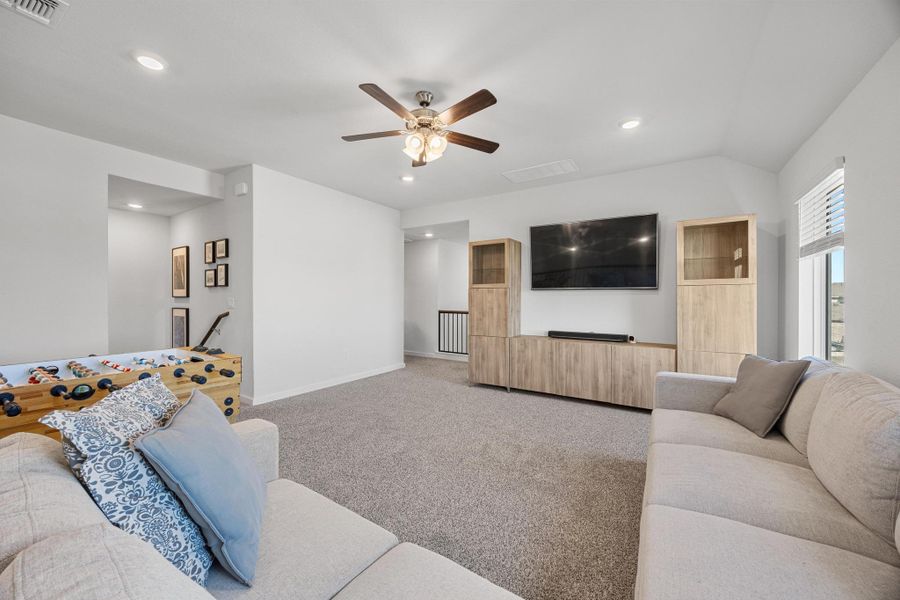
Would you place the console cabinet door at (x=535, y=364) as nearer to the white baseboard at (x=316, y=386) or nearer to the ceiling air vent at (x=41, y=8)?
the white baseboard at (x=316, y=386)

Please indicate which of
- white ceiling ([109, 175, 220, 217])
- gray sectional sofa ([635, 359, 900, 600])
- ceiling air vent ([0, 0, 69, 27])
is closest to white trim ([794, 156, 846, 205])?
gray sectional sofa ([635, 359, 900, 600])

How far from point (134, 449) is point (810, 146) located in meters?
4.22

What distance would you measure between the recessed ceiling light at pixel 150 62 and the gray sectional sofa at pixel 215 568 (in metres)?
2.25

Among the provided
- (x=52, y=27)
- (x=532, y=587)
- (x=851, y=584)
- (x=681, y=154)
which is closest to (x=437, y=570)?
(x=532, y=587)

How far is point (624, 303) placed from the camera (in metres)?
4.12

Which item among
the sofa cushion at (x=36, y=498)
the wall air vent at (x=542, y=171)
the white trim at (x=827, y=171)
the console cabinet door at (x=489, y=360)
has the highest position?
the wall air vent at (x=542, y=171)

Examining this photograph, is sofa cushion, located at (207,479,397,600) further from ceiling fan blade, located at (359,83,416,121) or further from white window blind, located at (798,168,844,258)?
white window blind, located at (798,168,844,258)

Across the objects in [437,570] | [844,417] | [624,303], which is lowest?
[437,570]

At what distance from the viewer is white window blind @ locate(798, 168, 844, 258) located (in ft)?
7.90

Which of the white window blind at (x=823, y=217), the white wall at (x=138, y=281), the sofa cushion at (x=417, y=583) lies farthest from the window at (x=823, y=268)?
the white wall at (x=138, y=281)

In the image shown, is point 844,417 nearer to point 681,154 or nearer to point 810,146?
point 810,146

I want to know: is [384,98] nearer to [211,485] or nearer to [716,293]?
[211,485]

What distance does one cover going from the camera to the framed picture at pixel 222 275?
13.7ft

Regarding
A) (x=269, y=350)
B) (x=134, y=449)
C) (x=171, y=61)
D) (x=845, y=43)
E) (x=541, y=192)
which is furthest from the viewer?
(x=541, y=192)
